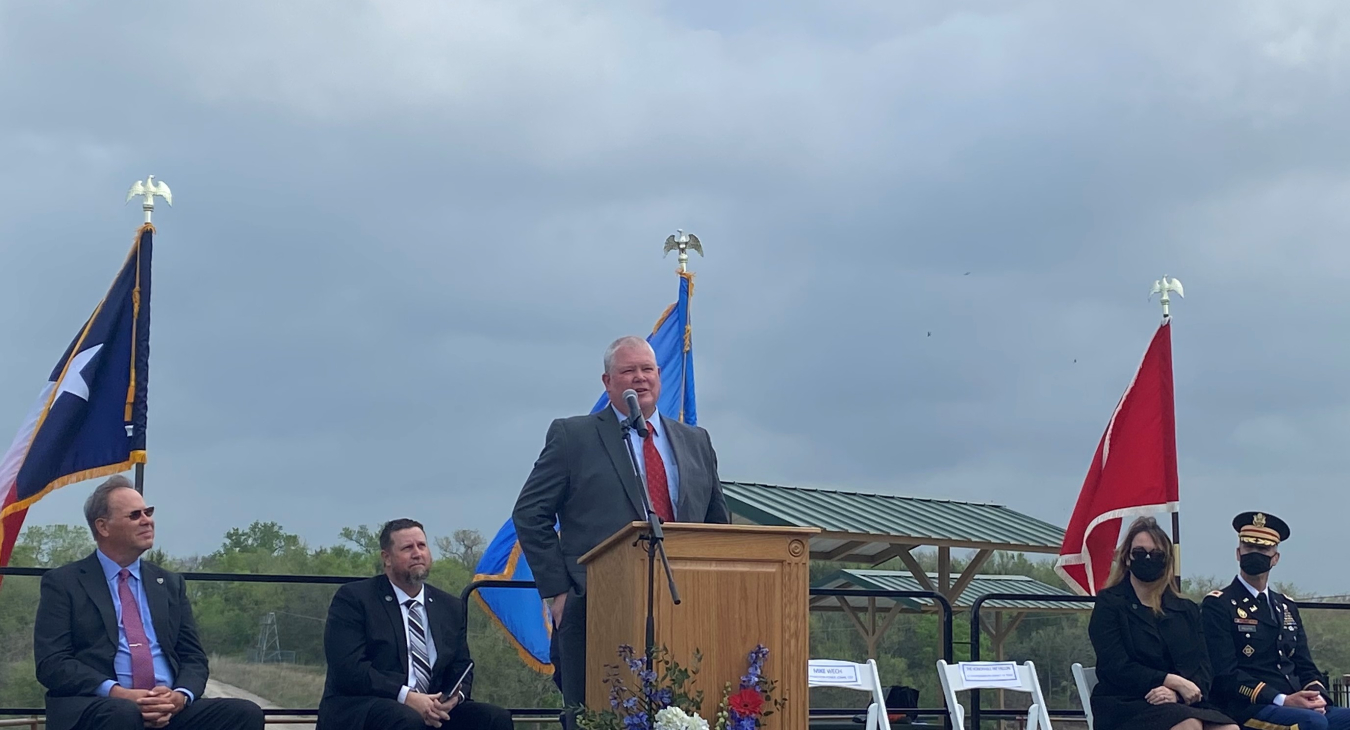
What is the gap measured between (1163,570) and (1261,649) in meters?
1.03

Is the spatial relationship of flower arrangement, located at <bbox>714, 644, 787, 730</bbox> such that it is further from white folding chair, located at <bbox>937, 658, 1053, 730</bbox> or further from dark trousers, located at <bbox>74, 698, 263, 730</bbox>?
white folding chair, located at <bbox>937, 658, 1053, 730</bbox>

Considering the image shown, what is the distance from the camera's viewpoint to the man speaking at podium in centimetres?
533

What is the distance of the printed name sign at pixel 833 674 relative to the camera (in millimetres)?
7324

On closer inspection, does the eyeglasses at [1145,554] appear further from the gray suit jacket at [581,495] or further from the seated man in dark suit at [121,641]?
the seated man in dark suit at [121,641]

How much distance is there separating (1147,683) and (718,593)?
3.22 m

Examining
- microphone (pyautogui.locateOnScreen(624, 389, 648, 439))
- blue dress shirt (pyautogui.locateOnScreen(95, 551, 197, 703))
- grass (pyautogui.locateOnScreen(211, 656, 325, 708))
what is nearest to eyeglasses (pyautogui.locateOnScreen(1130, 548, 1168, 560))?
microphone (pyautogui.locateOnScreen(624, 389, 648, 439))

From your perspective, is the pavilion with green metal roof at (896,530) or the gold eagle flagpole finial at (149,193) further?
the pavilion with green metal roof at (896,530)

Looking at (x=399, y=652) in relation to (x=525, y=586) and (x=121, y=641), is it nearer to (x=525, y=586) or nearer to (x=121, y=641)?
(x=121, y=641)

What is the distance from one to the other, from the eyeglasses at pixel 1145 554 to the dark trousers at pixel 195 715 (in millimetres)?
4346

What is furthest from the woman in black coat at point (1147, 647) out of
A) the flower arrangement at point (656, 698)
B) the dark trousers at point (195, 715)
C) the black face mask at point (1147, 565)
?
the dark trousers at point (195, 715)

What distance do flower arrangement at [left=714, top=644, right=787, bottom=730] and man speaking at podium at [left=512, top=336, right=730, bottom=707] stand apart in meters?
0.95

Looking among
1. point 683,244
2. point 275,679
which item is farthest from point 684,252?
point 275,679

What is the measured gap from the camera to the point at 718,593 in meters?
4.56

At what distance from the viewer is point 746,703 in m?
4.41
